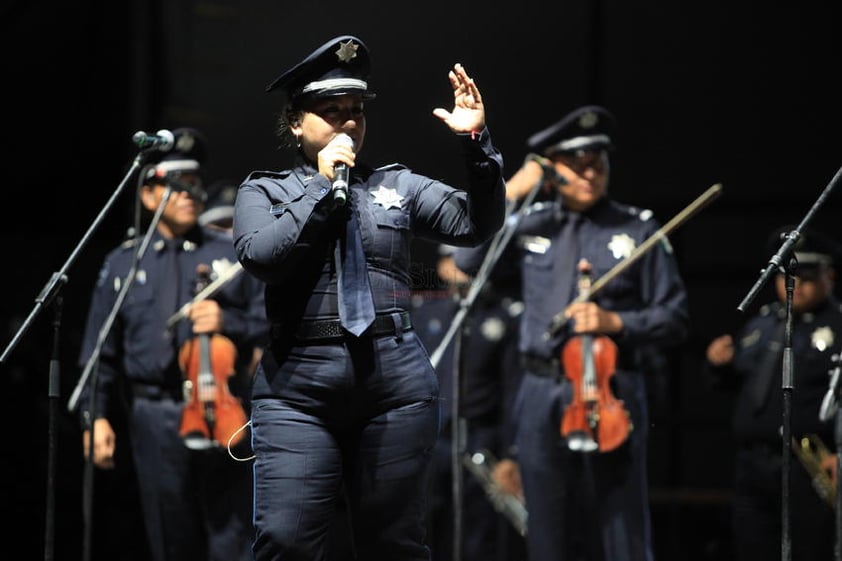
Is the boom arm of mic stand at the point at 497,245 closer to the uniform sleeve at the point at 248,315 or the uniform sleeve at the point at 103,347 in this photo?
the uniform sleeve at the point at 248,315

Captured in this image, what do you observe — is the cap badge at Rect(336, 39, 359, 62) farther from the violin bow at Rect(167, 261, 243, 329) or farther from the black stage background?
the black stage background

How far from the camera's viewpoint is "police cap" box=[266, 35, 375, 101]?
281 centimetres

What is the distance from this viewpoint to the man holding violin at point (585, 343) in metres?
4.00

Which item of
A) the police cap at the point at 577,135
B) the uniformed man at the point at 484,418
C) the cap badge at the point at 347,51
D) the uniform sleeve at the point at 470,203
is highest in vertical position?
the cap badge at the point at 347,51

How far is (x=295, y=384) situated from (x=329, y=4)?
159 cm

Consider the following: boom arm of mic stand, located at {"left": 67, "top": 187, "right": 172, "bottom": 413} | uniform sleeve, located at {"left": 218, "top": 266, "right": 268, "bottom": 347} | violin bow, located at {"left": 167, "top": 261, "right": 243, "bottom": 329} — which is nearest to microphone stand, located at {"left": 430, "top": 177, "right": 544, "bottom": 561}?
uniform sleeve, located at {"left": 218, "top": 266, "right": 268, "bottom": 347}

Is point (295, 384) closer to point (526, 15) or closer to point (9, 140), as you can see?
point (526, 15)

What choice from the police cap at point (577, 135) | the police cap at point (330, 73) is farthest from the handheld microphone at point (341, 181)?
the police cap at point (577, 135)

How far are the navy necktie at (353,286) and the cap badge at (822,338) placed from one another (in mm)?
2727

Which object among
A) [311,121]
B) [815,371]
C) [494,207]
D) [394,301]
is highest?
[311,121]

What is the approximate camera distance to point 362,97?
2.86 m

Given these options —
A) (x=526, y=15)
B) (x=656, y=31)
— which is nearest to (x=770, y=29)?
(x=656, y=31)

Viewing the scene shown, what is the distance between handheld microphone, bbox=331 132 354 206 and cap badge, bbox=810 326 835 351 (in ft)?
9.19

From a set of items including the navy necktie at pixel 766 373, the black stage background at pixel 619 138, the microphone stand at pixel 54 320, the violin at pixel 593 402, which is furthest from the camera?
the black stage background at pixel 619 138
